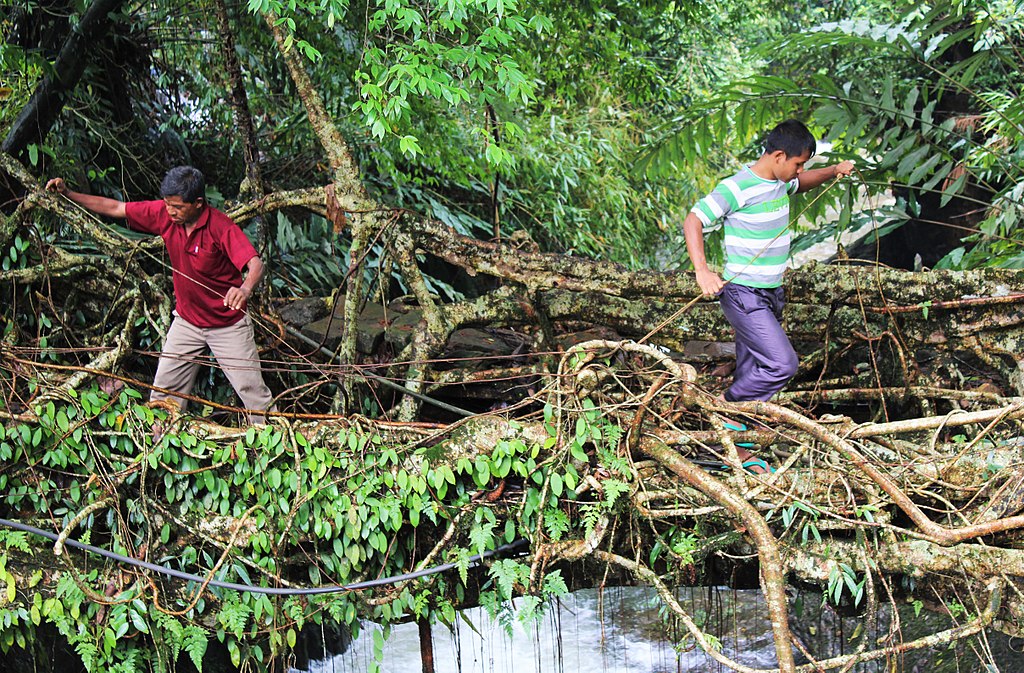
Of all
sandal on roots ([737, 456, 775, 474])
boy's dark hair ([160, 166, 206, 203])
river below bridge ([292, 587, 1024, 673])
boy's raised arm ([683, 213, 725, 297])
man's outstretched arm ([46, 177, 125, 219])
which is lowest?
river below bridge ([292, 587, 1024, 673])

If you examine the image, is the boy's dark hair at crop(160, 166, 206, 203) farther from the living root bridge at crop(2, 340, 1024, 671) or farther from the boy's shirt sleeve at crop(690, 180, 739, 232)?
the boy's shirt sleeve at crop(690, 180, 739, 232)

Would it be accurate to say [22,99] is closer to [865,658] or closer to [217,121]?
[217,121]

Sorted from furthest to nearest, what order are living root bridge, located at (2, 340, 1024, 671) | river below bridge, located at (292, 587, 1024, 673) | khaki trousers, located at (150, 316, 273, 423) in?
1. river below bridge, located at (292, 587, 1024, 673)
2. khaki trousers, located at (150, 316, 273, 423)
3. living root bridge, located at (2, 340, 1024, 671)

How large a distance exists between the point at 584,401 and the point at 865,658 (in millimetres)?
1612

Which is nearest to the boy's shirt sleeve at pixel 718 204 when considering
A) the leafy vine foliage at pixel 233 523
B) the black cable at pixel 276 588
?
the leafy vine foliage at pixel 233 523

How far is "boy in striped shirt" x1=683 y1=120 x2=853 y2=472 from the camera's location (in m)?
4.17

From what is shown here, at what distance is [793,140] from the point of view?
4.16 meters

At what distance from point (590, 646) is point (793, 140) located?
507 centimetres

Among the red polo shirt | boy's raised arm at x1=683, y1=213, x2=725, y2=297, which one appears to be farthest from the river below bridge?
boy's raised arm at x1=683, y1=213, x2=725, y2=297

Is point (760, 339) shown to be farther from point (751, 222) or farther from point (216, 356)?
point (216, 356)

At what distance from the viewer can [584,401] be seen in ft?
13.5

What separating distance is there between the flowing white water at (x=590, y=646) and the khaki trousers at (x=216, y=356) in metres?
2.83

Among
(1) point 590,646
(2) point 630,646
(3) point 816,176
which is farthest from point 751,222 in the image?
(1) point 590,646

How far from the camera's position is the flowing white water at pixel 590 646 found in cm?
702
